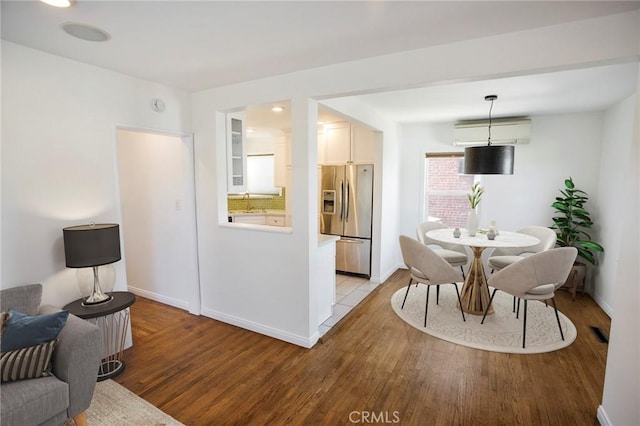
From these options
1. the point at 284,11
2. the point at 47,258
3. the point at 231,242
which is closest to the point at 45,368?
the point at 47,258

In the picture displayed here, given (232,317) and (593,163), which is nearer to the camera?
(232,317)

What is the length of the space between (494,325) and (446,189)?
2470 mm

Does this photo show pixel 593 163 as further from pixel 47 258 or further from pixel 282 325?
pixel 47 258

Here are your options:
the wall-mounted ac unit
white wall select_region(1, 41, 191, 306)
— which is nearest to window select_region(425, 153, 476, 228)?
the wall-mounted ac unit

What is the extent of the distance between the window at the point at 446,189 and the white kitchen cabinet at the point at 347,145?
3.89 ft

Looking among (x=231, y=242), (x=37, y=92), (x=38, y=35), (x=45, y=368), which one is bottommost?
(x=45, y=368)

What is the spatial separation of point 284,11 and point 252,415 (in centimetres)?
251

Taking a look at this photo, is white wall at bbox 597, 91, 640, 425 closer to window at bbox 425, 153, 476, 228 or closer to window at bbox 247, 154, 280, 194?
window at bbox 425, 153, 476, 228

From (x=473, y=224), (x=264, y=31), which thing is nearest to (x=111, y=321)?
(x=264, y=31)

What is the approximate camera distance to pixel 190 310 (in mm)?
3738

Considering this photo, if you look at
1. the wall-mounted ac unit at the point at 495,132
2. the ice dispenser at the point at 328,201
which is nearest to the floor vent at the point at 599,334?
the wall-mounted ac unit at the point at 495,132

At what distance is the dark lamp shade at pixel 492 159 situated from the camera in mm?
3143

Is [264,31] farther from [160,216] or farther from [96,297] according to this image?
[160,216]

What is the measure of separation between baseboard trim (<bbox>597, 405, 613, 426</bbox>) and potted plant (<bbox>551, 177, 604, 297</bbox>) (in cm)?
253
